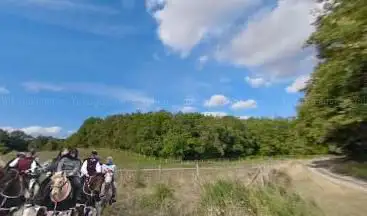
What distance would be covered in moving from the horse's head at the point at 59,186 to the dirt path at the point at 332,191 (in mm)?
5899

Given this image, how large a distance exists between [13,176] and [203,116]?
3159 inches

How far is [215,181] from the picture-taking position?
38.0 ft

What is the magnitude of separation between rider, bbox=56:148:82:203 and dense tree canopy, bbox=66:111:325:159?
211ft

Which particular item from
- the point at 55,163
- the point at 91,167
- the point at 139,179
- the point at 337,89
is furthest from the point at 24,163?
the point at 139,179

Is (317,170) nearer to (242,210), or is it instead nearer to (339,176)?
(339,176)

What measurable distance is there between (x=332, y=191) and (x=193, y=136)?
6004cm

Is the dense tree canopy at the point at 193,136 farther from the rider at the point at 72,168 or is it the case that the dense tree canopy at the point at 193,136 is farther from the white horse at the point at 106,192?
the rider at the point at 72,168

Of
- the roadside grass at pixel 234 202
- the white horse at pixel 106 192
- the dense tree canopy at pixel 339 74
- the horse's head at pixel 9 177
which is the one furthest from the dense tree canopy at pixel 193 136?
the horse's head at pixel 9 177

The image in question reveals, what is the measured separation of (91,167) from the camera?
1554 cm

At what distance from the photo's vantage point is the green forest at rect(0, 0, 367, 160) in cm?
1681

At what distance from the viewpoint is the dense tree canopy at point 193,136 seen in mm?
79312

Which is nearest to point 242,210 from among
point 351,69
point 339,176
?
point 351,69

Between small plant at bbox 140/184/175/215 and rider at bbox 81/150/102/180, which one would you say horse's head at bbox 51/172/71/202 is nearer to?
rider at bbox 81/150/102/180

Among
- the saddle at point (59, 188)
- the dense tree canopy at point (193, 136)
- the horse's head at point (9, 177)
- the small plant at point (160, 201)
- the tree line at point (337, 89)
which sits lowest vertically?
the small plant at point (160, 201)
